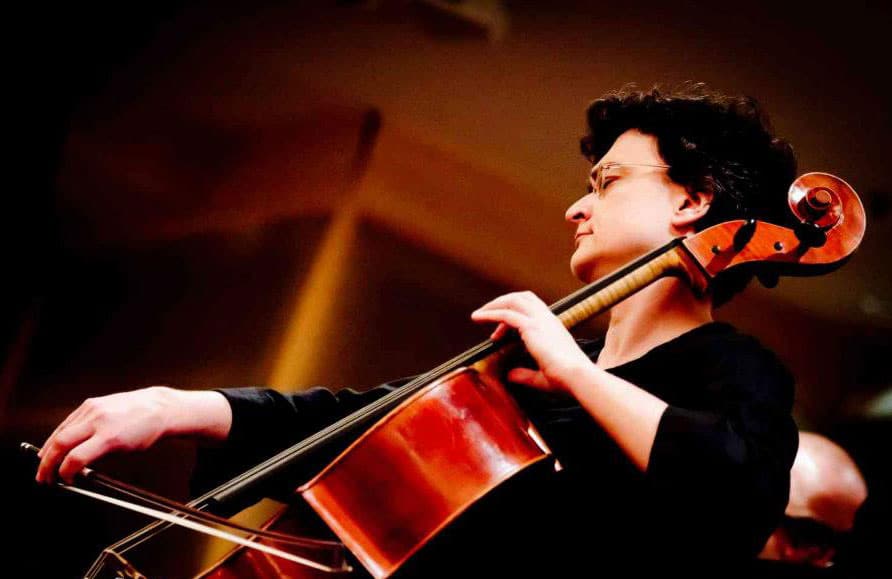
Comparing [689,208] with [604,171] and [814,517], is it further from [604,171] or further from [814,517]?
[814,517]

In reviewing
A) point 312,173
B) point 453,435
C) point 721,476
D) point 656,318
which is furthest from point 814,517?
point 312,173

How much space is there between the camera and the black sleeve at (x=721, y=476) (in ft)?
2.18

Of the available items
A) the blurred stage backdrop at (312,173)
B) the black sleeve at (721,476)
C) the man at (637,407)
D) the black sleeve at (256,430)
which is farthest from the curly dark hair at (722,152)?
the blurred stage backdrop at (312,173)

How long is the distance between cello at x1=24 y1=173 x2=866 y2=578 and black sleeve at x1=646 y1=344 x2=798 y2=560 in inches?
5.2

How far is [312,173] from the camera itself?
2.50 meters

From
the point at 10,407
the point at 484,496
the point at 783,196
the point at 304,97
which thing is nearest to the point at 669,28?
the point at 783,196

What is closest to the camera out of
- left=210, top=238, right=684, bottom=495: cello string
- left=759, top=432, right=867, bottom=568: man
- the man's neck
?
left=210, top=238, right=684, bottom=495: cello string

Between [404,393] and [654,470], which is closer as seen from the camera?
[654,470]

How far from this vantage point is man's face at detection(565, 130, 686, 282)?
95 centimetres

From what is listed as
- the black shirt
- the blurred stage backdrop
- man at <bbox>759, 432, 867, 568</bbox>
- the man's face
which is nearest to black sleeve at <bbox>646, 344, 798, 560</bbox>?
the black shirt

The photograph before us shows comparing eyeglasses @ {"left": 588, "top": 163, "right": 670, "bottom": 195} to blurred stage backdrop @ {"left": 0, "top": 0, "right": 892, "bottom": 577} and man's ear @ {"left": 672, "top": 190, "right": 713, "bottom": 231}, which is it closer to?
man's ear @ {"left": 672, "top": 190, "right": 713, "bottom": 231}

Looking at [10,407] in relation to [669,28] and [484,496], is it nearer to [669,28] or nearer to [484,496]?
[484,496]

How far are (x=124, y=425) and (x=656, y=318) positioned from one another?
690mm

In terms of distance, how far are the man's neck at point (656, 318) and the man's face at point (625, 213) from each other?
0.21ft
